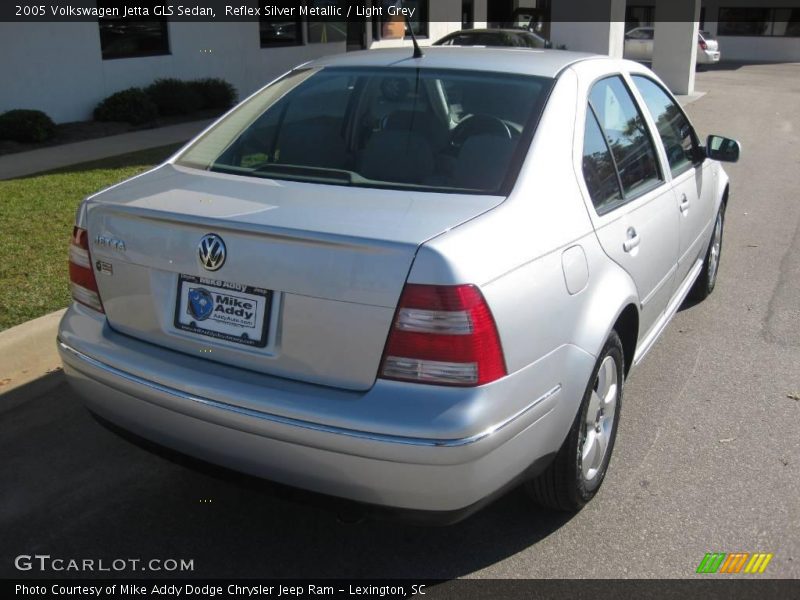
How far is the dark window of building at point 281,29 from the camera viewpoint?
1758 centimetres

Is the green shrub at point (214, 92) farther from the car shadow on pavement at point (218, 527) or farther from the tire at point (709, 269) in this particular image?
the car shadow on pavement at point (218, 527)

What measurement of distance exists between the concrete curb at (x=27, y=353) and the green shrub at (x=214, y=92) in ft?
34.0

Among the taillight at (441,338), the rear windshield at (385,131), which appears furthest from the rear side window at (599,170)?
the taillight at (441,338)

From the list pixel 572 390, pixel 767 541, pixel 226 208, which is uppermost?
pixel 226 208

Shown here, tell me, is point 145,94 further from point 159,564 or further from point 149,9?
point 159,564

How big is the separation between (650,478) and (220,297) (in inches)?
79.8

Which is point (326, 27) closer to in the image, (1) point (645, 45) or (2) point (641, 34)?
(1) point (645, 45)

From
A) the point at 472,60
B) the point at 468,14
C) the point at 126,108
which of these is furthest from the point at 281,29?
the point at 472,60

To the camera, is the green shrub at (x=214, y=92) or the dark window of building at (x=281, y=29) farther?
the dark window of building at (x=281, y=29)

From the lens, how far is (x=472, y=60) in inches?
146

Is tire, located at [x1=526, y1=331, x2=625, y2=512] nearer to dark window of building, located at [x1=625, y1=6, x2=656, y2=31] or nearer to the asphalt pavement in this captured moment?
the asphalt pavement

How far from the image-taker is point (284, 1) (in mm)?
18078

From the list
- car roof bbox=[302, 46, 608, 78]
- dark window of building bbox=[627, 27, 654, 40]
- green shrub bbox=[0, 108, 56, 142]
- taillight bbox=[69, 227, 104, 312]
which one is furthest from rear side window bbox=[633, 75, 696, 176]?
dark window of building bbox=[627, 27, 654, 40]

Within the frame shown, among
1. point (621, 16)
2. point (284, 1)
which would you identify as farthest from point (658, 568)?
point (621, 16)
